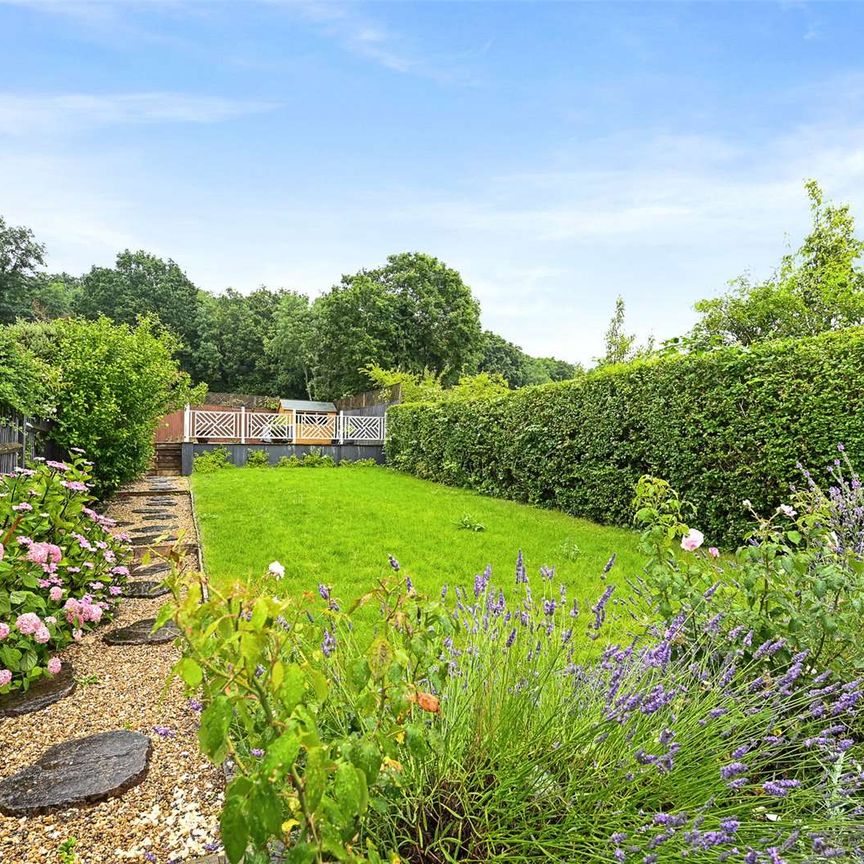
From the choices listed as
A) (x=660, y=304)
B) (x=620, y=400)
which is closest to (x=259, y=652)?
(x=620, y=400)

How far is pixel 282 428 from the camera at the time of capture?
47.0 ft

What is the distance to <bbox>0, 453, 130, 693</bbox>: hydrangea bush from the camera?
2258 millimetres

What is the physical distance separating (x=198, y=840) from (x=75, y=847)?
13.0 inches

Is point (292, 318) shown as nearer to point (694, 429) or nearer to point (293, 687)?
point (694, 429)

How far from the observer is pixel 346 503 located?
24.1 feet

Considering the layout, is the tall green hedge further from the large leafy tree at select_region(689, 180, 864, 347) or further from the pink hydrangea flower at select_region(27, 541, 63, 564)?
the large leafy tree at select_region(689, 180, 864, 347)

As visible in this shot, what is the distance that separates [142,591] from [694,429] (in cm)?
529

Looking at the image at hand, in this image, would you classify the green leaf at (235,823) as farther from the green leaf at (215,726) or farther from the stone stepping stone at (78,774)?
the stone stepping stone at (78,774)

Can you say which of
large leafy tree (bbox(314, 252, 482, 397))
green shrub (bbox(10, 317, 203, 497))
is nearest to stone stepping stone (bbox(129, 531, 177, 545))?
green shrub (bbox(10, 317, 203, 497))

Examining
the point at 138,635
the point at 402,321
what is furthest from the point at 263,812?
the point at 402,321

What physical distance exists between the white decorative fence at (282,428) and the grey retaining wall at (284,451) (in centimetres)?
28

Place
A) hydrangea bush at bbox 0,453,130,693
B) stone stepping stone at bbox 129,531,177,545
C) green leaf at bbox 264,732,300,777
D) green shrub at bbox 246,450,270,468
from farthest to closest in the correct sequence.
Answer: green shrub at bbox 246,450,270,468
stone stepping stone at bbox 129,531,177,545
hydrangea bush at bbox 0,453,130,693
green leaf at bbox 264,732,300,777

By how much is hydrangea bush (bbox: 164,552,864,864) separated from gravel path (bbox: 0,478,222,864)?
0.73 ft

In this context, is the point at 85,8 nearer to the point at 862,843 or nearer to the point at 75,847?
the point at 75,847
